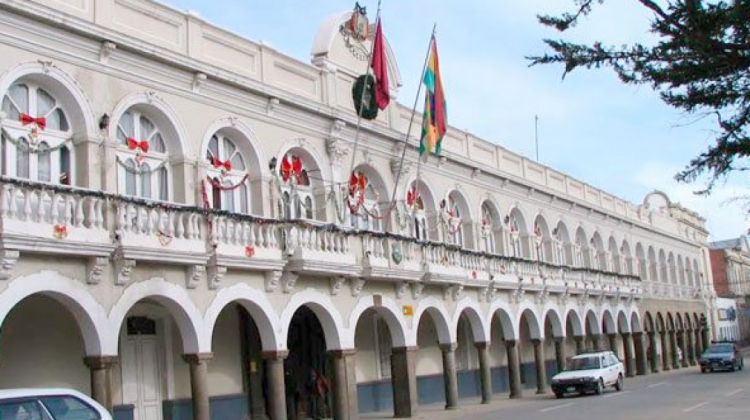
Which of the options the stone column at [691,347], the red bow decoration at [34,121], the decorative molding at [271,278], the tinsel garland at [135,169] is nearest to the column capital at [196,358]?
the decorative molding at [271,278]

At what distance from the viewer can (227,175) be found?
2055 centimetres

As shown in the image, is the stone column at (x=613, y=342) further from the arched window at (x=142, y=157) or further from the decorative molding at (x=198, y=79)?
the arched window at (x=142, y=157)

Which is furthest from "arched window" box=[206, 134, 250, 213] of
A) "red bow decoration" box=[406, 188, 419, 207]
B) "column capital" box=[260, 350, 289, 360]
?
"red bow decoration" box=[406, 188, 419, 207]

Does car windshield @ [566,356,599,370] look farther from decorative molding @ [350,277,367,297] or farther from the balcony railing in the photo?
decorative molding @ [350,277,367,297]

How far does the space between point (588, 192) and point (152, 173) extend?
28883mm

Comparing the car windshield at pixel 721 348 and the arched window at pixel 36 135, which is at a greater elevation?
the arched window at pixel 36 135

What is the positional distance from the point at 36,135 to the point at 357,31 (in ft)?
38.5

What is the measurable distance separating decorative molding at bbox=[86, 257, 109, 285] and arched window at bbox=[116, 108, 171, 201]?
8.80ft

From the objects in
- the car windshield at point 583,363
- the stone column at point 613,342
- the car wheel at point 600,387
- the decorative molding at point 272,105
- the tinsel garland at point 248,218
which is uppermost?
the decorative molding at point 272,105

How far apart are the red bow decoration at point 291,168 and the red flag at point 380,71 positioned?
3.09m

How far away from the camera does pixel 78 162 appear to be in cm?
1666

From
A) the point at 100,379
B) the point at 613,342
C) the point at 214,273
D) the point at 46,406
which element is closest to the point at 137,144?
the point at 214,273

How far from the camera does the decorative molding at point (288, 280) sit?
66.5 ft

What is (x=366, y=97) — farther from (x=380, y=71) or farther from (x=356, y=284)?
(x=356, y=284)
